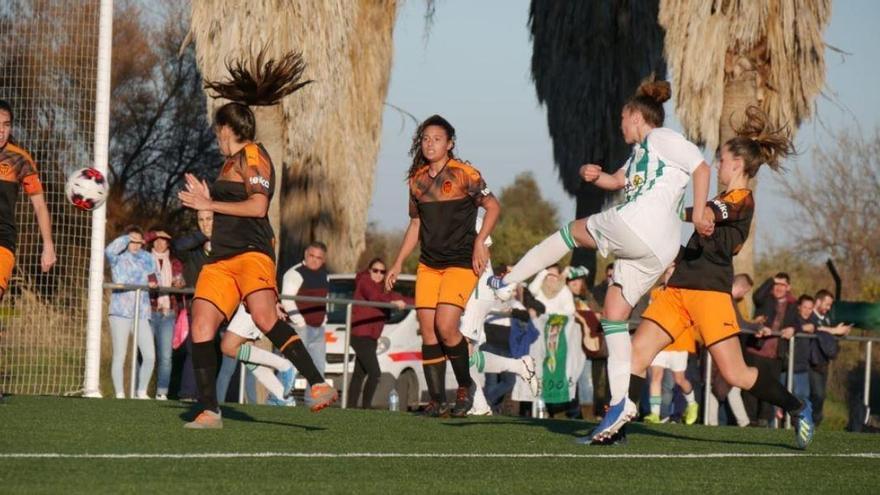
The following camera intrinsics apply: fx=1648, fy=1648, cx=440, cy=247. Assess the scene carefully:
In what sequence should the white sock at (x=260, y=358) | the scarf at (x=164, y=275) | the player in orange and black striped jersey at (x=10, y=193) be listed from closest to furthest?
the player in orange and black striped jersey at (x=10, y=193)
the white sock at (x=260, y=358)
the scarf at (x=164, y=275)

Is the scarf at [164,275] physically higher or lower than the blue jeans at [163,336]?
higher

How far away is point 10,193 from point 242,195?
8.60 ft

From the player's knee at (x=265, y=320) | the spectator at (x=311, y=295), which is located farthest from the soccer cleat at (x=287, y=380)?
the player's knee at (x=265, y=320)

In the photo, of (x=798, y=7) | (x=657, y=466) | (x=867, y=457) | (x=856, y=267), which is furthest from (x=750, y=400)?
(x=856, y=267)

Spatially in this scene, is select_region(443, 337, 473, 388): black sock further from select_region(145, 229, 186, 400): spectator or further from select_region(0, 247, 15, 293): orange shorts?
select_region(145, 229, 186, 400): spectator

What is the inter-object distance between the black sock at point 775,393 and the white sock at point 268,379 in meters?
6.90

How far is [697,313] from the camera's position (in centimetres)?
1054

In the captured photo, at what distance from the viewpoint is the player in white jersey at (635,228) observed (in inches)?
396

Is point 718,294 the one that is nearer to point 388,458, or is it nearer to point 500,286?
point 500,286

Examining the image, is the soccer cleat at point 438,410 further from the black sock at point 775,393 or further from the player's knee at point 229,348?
the black sock at point 775,393

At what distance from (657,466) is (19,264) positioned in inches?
409

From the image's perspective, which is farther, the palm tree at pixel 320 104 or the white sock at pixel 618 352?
the palm tree at pixel 320 104

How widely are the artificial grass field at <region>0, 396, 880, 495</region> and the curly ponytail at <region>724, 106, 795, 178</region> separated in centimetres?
190

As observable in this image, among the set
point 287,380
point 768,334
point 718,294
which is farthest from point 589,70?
point 718,294
